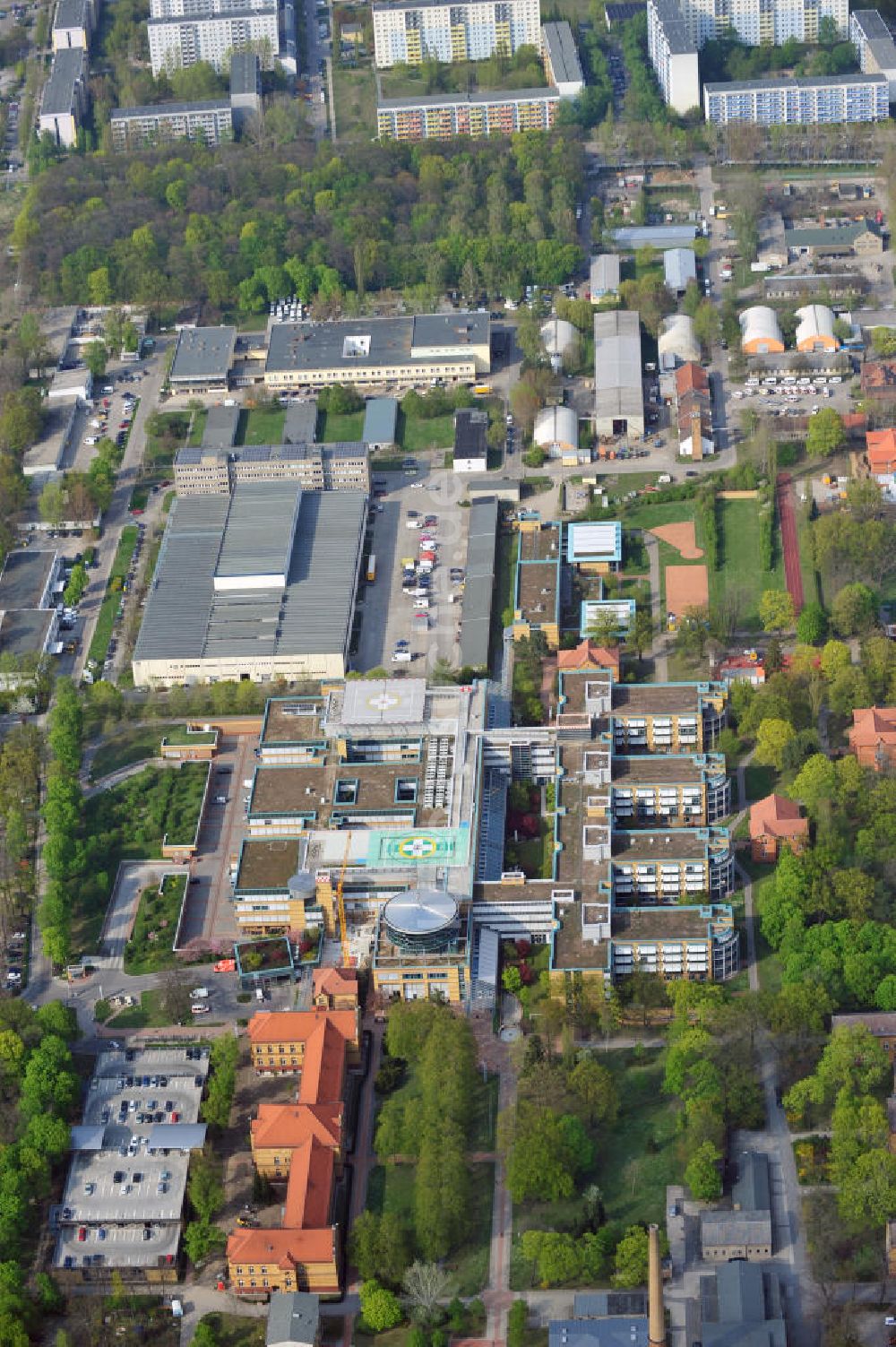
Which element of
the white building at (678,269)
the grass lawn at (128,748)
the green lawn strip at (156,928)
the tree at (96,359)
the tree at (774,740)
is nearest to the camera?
the green lawn strip at (156,928)

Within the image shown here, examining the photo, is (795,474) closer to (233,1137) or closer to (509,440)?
(509,440)

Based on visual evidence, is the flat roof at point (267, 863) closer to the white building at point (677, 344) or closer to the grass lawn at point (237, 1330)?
the grass lawn at point (237, 1330)

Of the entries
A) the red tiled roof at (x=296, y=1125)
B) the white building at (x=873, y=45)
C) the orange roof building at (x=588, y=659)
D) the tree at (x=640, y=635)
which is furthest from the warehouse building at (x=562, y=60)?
the red tiled roof at (x=296, y=1125)

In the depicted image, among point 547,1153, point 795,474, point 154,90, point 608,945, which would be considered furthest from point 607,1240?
point 154,90

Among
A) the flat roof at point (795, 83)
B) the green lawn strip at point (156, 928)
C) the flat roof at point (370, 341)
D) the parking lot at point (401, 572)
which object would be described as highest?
the flat roof at point (795, 83)

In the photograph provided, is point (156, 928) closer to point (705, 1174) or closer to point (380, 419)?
point (705, 1174)

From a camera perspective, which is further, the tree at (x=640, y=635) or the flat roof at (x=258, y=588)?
the flat roof at (x=258, y=588)

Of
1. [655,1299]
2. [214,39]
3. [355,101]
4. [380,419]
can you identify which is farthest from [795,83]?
[655,1299]
